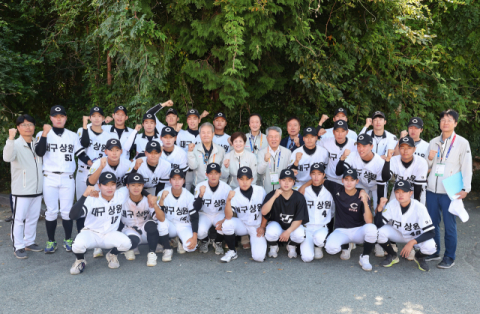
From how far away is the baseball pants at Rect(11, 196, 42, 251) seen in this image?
5.61 metres

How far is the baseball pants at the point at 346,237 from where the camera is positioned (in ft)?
17.7

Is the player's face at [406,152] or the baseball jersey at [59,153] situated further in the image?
the baseball jersey at [59,153]

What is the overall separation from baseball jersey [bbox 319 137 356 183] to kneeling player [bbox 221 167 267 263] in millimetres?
1313

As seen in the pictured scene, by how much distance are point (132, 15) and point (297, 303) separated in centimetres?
540

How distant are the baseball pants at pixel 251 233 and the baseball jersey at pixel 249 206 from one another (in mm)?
83

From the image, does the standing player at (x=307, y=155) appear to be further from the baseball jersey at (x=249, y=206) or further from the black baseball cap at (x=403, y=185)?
the black baseball cap at (x=403, y=185)

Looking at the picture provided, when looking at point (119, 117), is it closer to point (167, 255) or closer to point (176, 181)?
point (176, 181)

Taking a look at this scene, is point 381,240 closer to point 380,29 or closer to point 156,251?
point 156,251

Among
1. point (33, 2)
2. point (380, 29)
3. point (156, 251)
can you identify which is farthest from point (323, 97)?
point (33, 2)

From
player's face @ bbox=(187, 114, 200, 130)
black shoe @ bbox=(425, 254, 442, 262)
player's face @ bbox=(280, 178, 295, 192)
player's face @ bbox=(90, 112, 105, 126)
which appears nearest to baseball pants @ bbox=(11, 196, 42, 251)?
player's face @ bbox=(90, 112, 105, 126)

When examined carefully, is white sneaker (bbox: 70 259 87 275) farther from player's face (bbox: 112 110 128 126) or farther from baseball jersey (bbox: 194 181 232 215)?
player's face (bbox: 112 110 128 126)

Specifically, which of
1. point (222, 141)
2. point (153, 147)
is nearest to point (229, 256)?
point (153, 147)

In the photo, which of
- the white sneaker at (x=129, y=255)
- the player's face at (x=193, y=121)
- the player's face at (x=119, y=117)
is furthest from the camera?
the player's face at (x=193, y=121)

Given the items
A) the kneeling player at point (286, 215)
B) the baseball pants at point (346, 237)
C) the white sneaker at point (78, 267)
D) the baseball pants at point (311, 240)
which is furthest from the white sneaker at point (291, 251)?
the white sneaker at point (78, 267)
